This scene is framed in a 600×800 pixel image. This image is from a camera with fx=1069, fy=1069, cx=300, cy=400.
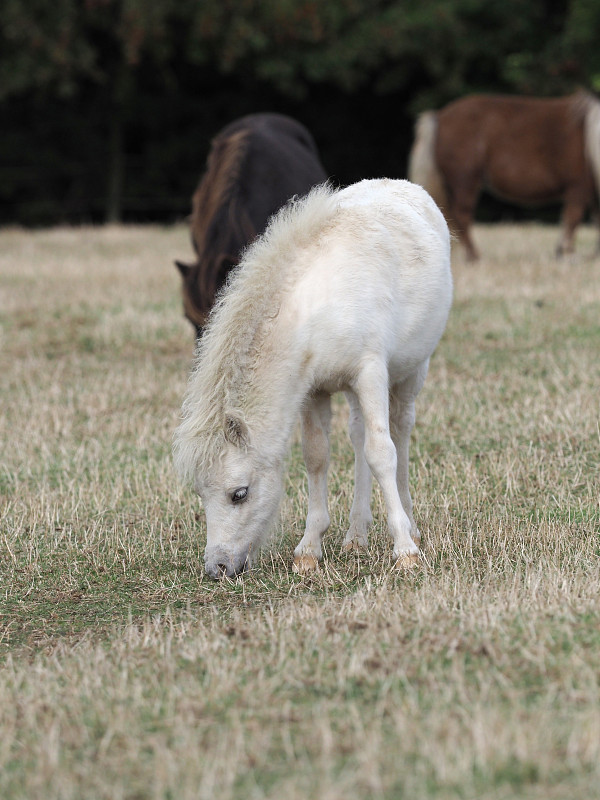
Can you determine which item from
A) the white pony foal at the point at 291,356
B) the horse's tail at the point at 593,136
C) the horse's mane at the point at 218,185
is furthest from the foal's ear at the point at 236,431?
the horse's tail at the point at 593,136

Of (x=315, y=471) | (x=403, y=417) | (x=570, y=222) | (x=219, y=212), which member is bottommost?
(x=570, y=222)

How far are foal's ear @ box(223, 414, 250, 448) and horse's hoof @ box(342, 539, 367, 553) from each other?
929 millimetres

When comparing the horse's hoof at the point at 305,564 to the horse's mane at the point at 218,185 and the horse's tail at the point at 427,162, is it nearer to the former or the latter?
the horse's mane at the point at 218,185

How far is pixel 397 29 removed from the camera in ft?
76.7

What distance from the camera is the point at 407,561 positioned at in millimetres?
4508

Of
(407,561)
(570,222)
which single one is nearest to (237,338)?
(407,561)

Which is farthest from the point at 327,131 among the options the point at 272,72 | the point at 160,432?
the point at 160,432

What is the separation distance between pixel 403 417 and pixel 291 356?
0.93 meters

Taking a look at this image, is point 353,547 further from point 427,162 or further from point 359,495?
point 427,162

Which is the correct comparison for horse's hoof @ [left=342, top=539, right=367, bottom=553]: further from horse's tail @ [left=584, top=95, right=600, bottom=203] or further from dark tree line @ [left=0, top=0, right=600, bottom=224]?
dark tree line @ [left=0, top=0, right=600, bottom=224]

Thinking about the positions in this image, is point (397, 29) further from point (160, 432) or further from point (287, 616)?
point (287, 616)

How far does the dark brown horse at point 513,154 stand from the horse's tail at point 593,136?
0.5 inches

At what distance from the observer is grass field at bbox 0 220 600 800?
2.73m

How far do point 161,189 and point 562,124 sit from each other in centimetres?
1476
